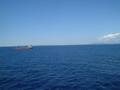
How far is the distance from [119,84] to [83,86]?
603 centimetres

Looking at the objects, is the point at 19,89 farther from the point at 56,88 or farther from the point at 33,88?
the point at 56,88

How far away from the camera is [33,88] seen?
21.4 m

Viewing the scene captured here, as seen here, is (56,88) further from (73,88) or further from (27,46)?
(27,46)

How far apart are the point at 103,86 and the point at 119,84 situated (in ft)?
9.37

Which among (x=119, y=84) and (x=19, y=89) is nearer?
(x=19, y=89)

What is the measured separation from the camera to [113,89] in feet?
66.8

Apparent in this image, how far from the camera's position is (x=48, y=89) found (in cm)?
2067

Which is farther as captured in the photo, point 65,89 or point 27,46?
point 27,46

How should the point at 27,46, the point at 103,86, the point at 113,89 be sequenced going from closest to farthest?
the point at 113,89, the point at 103,86, the point at 27,46

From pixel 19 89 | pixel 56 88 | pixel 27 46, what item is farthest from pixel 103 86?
pixel 27 46

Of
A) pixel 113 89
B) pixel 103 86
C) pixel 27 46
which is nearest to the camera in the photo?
pixel 113 89

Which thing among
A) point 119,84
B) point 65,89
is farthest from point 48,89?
point 119,84

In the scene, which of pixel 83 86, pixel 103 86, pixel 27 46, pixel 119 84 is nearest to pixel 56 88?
pixel 83 86

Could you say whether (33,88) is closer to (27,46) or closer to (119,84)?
(119,84)
